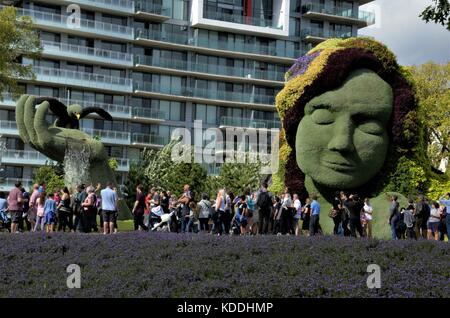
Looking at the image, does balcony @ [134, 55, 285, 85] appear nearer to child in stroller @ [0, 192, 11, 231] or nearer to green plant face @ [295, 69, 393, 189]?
green plant face @ [295, 69, 393, 189]

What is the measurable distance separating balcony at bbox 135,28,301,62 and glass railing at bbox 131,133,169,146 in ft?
26.0

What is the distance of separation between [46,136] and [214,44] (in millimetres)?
35294

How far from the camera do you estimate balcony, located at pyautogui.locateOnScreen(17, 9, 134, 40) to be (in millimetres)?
58688

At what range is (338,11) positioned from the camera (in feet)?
235

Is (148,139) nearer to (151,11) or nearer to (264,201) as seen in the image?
(151,11)

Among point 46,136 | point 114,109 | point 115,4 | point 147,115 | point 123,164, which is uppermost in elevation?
point 115,4

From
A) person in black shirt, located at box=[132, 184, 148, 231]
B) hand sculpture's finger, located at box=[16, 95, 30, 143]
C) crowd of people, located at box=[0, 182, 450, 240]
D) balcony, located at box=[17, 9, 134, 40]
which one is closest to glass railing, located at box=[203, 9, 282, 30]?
balcony, located at box=[17, 9, 134, 40]

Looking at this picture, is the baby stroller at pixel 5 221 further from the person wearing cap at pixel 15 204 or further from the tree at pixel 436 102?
the tree at pixel 436 102

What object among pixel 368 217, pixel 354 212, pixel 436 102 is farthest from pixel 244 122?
pixel 354 212

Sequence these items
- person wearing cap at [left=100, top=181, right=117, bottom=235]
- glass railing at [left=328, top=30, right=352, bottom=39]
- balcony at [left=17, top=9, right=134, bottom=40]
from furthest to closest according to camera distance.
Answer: glass railing at [left=328, top=30, right=352, bottom=39] < balcony at [left=17, top=9, right=134, bottom=40] < person wearing cap at [left=100, top=181, right=117, bottom=235]
